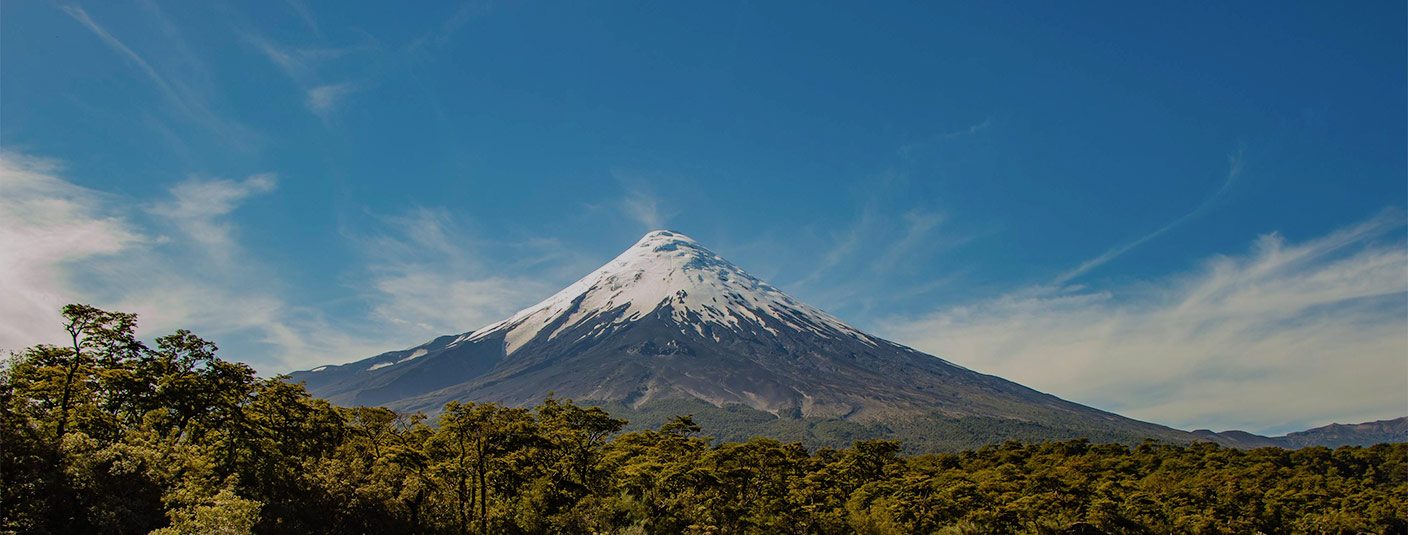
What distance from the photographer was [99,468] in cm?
2080

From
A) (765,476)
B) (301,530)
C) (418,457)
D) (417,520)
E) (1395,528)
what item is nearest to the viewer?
(301,530)

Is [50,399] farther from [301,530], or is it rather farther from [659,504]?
[659,504]

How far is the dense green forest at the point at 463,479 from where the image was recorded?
68.9ft

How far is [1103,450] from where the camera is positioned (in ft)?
246

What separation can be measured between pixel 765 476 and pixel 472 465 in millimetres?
16473

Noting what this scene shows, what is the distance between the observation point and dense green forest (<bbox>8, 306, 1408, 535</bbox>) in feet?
68.9

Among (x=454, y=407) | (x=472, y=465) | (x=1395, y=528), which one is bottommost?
(x=1395, y=528)

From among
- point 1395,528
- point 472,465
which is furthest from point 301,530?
point 1395,528

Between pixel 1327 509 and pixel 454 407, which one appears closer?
pixel 454 407

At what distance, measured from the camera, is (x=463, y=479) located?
33281 millimetres

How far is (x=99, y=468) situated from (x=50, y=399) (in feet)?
22.0

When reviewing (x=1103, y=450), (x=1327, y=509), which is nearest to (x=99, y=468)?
(x=1327, y=509)

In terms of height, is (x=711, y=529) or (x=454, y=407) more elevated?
(x=454, y=407)

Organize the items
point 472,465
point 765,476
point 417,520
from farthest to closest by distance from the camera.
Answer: point 765,476 < point 472,465 < point 417,520
